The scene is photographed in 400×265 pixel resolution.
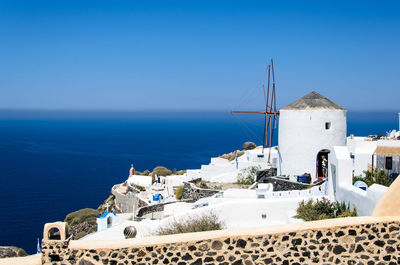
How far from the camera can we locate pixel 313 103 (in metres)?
20.0

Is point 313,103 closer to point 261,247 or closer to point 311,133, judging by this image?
point 311,133

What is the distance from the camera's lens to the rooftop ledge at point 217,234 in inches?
236

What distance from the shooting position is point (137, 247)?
6.00 m

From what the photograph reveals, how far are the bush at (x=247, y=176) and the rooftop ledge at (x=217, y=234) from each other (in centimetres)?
1673

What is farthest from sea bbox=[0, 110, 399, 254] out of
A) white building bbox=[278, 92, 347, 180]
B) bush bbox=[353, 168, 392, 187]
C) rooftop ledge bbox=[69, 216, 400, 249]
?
rooftop ledge bbox=[69, 216, 400, 249]

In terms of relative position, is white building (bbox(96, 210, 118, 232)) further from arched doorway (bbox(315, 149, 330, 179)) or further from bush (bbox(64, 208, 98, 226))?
bush (bbox(64, 208, 98, 226))

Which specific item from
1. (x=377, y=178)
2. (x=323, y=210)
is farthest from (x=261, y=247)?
(x=377, y=178)

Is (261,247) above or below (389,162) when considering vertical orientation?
below

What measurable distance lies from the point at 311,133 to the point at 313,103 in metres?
1.47

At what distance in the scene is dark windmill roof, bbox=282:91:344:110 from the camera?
779 inches

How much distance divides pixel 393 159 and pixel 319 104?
5.39 metres

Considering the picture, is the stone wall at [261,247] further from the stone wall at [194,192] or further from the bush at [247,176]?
the bush at [247,176]

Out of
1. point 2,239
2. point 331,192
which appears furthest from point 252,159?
point 2,239

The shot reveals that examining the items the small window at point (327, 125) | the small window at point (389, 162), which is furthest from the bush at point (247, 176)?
the small window at point (389, 162)
